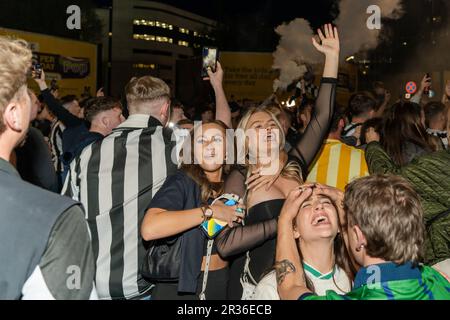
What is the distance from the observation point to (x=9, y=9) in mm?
17359

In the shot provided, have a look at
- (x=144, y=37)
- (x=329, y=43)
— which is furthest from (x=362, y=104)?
(x=144, y=37)

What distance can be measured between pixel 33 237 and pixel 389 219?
120 cm

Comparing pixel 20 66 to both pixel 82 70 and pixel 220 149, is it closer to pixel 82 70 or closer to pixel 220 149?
pixel 220 149

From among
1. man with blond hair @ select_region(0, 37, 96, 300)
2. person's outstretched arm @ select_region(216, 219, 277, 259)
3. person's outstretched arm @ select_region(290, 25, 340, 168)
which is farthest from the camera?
person's outstretched arm @ select_region(290, 25, 340, 168)

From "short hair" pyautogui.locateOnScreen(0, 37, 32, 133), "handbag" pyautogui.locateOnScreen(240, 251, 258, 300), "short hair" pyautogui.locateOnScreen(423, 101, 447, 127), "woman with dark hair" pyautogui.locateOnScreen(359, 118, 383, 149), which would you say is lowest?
"handbag" pyautogui.locateOnScreen(240, 251, 258, 300)

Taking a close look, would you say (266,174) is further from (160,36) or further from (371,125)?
(160,36)

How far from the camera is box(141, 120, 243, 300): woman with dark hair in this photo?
274cm

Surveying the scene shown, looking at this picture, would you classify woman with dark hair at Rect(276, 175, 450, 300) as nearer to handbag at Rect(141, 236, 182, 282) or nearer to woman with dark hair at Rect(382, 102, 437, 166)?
handbag at Rect(141, 236, 182, 282)

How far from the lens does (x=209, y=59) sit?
4512 mm

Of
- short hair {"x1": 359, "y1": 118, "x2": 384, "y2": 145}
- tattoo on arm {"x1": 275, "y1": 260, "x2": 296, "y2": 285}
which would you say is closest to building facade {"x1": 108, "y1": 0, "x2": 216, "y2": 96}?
short hair {"x1": 359, "y1": 118, "x2": 384, "y2": 145}

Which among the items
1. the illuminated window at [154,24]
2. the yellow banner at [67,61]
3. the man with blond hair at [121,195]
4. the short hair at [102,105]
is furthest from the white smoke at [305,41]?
the illuminated window at [154,24]
